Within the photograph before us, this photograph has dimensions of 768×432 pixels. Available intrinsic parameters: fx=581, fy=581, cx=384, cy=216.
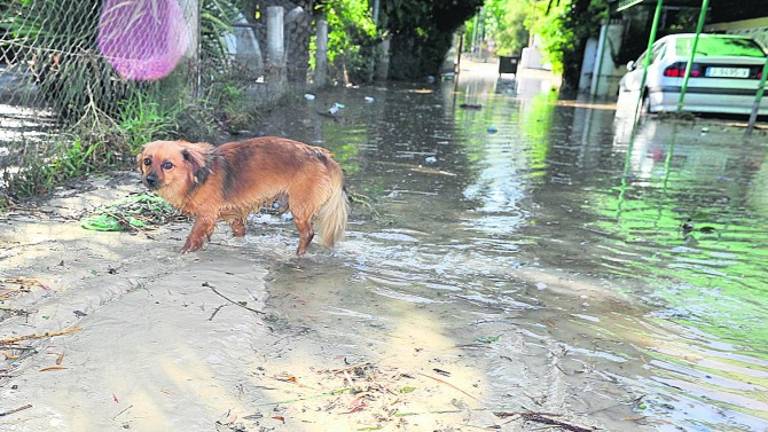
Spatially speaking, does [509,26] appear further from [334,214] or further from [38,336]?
[38,336]

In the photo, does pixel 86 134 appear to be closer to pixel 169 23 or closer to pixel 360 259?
pixel 169 23

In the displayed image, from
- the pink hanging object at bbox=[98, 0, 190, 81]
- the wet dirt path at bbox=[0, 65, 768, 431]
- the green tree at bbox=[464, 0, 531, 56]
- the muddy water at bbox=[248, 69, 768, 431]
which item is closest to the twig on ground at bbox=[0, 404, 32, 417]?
the wet dirt path at bbox=[0, 65, 768, 431]

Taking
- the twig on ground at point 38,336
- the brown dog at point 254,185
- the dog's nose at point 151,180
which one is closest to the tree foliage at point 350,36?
the brown dog at point 254,185

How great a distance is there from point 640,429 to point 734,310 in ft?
5.50

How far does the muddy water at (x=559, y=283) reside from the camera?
8.57 ft

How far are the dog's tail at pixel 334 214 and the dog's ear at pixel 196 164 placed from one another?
0.81 metres

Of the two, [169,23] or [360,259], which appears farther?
[169,23]

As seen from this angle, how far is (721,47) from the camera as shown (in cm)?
1290

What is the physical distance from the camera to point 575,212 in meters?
5.55

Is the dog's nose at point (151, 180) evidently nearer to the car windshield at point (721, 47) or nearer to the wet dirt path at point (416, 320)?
the wet dirt path at point (416, 320)

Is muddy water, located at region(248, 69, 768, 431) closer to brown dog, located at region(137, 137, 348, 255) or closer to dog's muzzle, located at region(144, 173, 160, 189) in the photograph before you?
brown dog, located at region(137, 137, 348, 255)

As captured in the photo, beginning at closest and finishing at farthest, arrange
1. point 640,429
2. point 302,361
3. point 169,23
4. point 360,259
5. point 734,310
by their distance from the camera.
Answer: point 640,429 → point 302,361 → point 734,310 → point 360,259 → point 169,23

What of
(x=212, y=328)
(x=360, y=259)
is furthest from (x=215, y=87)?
(x=212, y=328)

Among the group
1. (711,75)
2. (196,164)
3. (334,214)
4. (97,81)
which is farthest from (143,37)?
(711,75)
